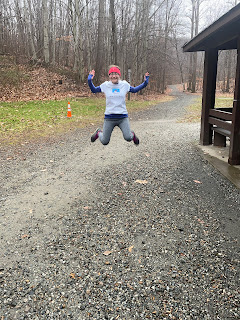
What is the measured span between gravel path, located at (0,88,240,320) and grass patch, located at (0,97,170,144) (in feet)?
12.6

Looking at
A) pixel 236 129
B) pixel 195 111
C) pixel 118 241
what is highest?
pixel 236 129

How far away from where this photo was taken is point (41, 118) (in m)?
13.7

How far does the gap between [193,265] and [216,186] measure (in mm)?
2724

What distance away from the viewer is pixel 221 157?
303 inches

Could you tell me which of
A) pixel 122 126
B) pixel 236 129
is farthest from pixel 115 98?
pixel 236 129

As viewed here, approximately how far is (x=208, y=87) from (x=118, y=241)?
655 centimetres

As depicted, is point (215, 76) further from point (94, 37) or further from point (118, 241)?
point (94, 37)

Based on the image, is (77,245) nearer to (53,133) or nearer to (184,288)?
(184,288)

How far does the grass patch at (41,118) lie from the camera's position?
10873 mm

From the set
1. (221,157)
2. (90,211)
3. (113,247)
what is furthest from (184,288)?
(221,157)

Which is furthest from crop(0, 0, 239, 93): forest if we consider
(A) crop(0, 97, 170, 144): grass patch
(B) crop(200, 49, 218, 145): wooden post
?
(B) crop(200, 49, 218, 145): wooden post

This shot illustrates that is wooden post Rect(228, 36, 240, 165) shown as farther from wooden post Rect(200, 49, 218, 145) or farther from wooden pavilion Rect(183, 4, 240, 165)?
wooden post Rect(200, 49, 218, 145)

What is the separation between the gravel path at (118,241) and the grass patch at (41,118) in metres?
3.84

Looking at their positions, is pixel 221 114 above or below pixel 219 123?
above
